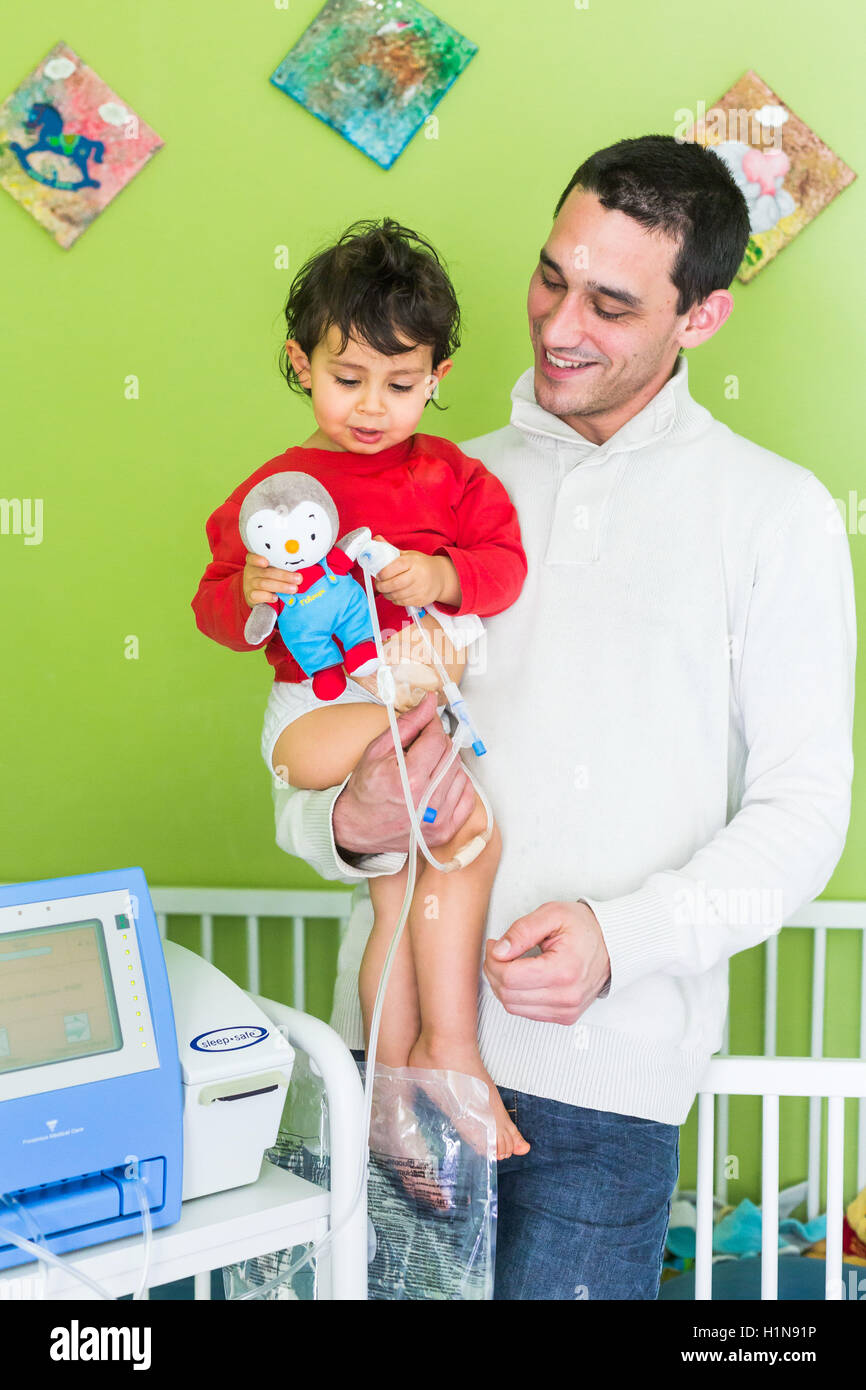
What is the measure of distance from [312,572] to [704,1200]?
794 mm

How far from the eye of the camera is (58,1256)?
976mm

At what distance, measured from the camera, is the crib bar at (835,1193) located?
127 centimetres

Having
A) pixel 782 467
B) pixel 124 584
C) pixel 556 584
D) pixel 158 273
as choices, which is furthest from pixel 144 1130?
pixel 158 273

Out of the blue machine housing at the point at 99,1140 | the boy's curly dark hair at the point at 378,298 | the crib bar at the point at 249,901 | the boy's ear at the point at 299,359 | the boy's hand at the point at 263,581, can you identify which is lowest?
the crib bar at the point at 249,901

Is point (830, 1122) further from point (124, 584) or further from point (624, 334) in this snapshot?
point (124, 584)

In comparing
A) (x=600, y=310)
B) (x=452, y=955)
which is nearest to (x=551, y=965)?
(x=452, y=955)

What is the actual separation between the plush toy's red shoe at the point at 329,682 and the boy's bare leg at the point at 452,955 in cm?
19

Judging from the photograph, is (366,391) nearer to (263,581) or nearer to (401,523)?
(401,523)

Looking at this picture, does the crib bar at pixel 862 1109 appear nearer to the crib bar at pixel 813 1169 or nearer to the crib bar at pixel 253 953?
the crib bar at pixel 813 1169

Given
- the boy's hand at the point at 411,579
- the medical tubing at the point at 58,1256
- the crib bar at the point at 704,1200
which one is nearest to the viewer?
the medical tubing at the point at 58,1256

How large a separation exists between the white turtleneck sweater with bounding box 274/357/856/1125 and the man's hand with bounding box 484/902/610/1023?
0.05m

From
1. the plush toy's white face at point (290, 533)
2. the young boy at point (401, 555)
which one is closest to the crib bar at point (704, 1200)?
the young boy at point (401, 555)

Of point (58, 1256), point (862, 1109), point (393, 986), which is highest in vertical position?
point (393, 986)
